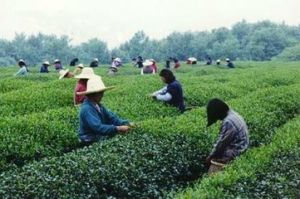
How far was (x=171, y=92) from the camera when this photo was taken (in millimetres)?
16953

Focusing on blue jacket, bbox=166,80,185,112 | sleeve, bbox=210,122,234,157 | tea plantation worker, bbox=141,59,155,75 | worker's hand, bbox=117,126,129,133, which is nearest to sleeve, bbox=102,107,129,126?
worker's hand, bbox=117,126,129,133

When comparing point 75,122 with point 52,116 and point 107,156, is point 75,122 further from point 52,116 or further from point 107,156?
point 107,156

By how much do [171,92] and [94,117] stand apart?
665 cm

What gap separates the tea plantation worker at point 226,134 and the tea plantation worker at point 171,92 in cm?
624

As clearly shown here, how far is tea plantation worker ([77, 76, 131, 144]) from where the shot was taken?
Answer: 1059cm

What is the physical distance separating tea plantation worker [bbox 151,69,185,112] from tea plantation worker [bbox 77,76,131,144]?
523 centimetres

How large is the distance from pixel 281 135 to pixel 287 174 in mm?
3928

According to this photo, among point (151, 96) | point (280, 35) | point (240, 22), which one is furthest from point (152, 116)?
point (240, 22)

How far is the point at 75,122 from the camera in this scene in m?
14.5

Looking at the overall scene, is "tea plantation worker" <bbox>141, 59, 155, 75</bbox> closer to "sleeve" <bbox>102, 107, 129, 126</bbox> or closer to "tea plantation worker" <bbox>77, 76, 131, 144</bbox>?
"sleeve" <bbox>102, 107, 129, 126</bbox>

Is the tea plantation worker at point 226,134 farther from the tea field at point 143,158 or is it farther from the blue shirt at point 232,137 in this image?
the tea field at point 143,158

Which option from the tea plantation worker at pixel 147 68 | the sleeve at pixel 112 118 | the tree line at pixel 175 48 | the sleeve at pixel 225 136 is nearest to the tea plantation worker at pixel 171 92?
the sleeve at pixel 112 118

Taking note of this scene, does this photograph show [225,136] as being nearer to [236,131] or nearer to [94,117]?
[236,131]

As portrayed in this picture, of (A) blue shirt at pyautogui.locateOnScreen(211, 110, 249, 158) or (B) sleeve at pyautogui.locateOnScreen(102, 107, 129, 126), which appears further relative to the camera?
(B) sleeve at pyautogui.locateOnScreen(102, 107, 129, 126)
